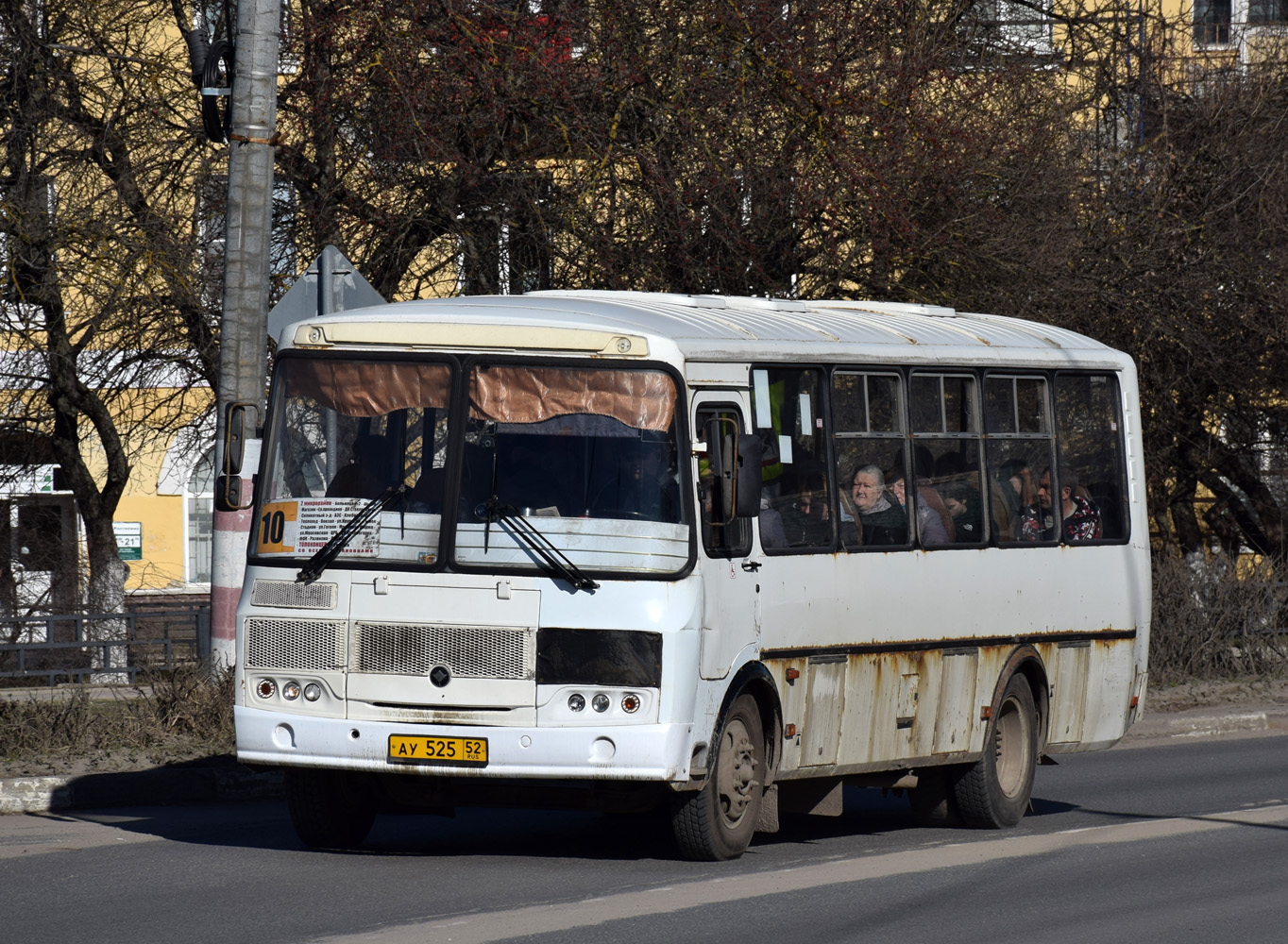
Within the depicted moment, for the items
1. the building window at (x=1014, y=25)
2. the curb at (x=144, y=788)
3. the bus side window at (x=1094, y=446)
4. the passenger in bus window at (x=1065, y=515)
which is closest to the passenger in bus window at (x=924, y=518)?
the passenger in bus window at (x=1065, y=515)

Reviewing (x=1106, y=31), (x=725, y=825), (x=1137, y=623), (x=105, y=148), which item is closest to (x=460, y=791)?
(x=725, y=825)

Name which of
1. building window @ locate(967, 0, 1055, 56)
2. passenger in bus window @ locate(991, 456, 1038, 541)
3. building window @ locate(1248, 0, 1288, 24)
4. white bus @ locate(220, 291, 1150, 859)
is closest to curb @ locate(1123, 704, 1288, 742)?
passenger in bus window @ locate(991, 456, 1038, 541)

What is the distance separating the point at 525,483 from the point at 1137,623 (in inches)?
195

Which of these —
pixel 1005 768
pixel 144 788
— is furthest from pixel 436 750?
pixel 1005 768

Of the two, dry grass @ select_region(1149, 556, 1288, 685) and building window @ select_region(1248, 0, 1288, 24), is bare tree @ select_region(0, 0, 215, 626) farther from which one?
building window @ select_region(1248, 0, 1288, 24)

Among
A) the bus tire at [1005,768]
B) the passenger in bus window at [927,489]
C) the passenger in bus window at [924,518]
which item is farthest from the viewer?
the bus tire at [1005,768]

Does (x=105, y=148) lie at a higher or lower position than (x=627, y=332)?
higher

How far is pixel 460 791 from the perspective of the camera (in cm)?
965

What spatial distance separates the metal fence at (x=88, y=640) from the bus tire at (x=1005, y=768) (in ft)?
38.1

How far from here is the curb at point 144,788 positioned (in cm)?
1167

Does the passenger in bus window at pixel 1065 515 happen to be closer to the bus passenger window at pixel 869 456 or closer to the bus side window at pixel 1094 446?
the bus side window at pixel 1094 446

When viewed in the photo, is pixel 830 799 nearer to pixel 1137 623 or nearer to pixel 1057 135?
pixel 1137 623

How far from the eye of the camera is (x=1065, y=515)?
12.4 meters

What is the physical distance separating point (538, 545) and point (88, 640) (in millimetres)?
14136
